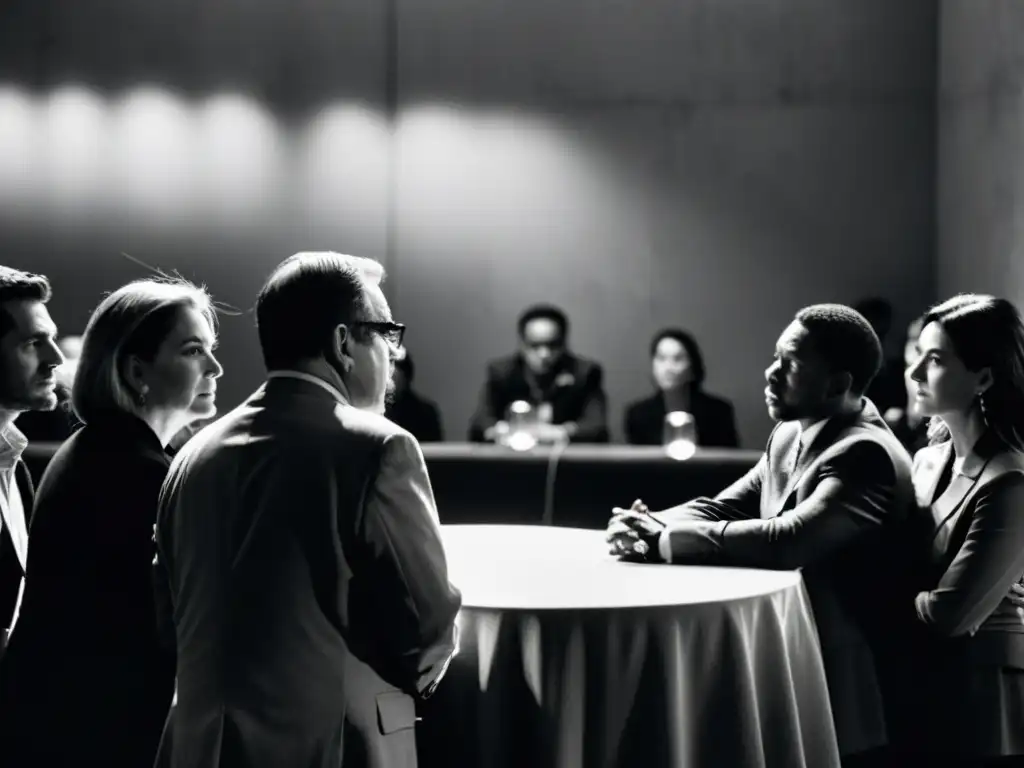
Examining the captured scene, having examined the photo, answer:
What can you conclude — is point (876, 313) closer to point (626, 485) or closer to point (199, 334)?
point (626, 485)

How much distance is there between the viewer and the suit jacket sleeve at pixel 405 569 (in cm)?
169

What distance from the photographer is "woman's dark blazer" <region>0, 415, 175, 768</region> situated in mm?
1948

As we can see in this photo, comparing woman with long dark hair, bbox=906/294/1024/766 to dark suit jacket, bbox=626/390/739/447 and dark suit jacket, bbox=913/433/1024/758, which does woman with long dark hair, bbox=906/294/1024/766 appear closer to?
dark suit jacket, bbox=913/433/1024/758

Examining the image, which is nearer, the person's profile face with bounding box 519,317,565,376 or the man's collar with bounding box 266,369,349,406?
the man's collar with bounding box 266,369,349,406

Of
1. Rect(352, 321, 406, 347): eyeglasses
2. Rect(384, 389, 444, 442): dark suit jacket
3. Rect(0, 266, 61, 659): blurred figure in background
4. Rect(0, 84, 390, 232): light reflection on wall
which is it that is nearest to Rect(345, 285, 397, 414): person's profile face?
Rect(352, 321, 406, 347): eyeglasses

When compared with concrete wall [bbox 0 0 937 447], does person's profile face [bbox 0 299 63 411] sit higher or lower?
lower

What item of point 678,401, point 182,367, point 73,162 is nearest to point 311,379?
point 182,367

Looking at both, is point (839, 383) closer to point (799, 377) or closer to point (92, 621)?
point (799, 377)

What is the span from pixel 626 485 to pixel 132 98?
5520 mm

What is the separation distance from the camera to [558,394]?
6773 millimetres

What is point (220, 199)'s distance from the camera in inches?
325

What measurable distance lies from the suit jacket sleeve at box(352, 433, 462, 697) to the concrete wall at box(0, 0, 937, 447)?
649 centimetres

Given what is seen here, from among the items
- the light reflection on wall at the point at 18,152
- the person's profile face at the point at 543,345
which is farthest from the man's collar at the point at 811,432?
the light reflection on wall at the point at 18,152

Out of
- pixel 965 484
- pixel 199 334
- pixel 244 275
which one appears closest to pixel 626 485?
pixel 965 484
